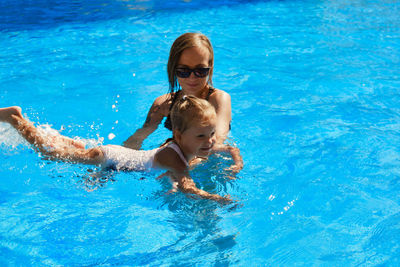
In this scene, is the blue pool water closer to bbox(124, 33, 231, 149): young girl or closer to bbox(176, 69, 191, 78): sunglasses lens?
bbox(124, 33, 231, 149): young girl

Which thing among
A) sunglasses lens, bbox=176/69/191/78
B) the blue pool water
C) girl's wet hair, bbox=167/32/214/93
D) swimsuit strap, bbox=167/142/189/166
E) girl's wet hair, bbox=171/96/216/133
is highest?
girl's wet hair, bbox=167/32/214/93

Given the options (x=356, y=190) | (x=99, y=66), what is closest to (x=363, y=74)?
(x=356, y=190)

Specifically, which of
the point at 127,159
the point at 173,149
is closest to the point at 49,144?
the point at 127,159

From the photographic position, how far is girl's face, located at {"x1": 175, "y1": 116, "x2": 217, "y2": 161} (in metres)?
3.16

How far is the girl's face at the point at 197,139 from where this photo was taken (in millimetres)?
3160

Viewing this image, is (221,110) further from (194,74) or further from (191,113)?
(191,113)

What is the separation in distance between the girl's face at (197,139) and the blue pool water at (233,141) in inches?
16.1

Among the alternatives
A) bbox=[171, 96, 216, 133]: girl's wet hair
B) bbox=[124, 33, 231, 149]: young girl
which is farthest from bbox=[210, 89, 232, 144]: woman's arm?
bbox=[171, 96, 216, 133]: girl's wet hair

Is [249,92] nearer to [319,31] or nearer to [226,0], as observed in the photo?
[319,31]

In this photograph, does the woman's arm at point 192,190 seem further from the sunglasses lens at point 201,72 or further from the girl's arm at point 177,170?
the sunglasses lens at point 201,72

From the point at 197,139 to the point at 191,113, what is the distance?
20 cm

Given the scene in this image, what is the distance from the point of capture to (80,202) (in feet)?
12.1

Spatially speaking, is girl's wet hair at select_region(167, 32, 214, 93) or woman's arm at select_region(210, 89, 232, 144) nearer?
girl's wet hair at select_region(167, 32, 214, 93)

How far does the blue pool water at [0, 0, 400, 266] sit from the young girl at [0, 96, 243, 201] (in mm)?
200
